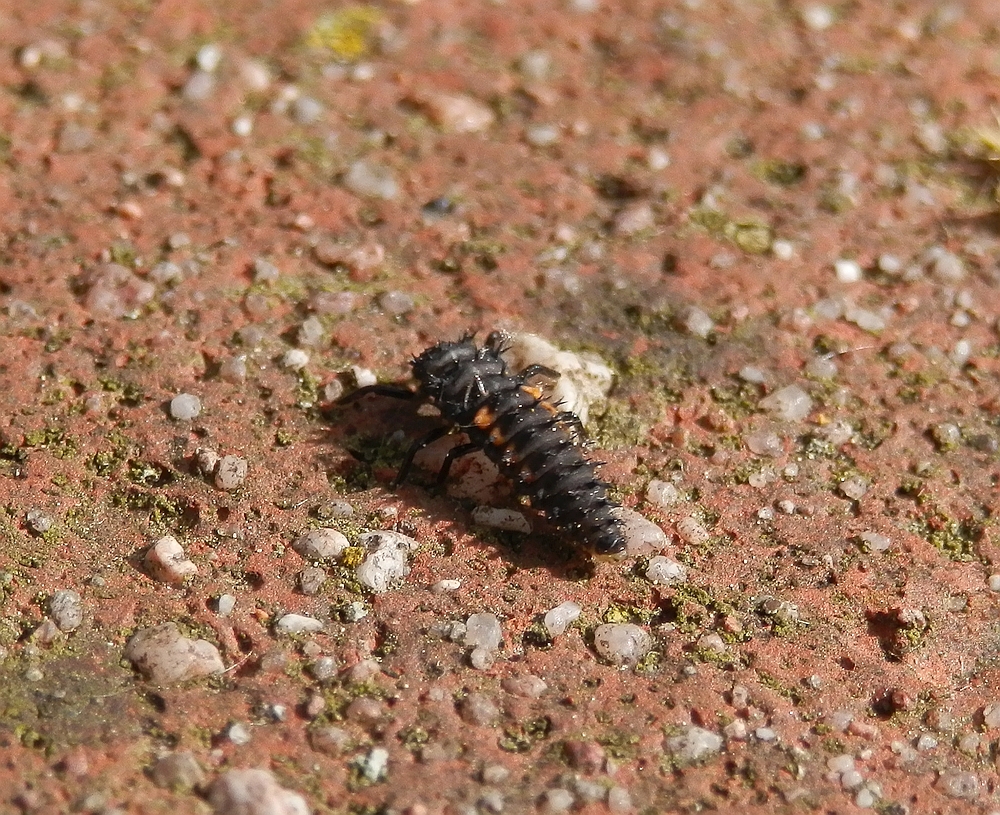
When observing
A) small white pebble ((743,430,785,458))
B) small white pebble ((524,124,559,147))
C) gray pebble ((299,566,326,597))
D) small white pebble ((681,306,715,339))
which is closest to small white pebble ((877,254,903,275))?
small white pebble ((681,306,715,339))

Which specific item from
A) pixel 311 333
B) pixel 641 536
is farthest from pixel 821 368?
pixel 311 333

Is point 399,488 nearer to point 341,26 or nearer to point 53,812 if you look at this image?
point 53,812

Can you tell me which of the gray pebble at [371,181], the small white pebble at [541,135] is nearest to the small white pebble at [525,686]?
the gray pebble at [371,181]

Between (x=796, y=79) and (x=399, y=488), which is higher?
(x=796, y=79)

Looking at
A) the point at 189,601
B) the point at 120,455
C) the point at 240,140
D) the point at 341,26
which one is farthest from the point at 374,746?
the point at 341,26

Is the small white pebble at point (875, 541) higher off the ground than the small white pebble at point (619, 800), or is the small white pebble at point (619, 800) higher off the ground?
the small white pebble at point (875, 541)

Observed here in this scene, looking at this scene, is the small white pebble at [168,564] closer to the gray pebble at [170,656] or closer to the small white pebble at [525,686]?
the gray pebble at [170,656]
